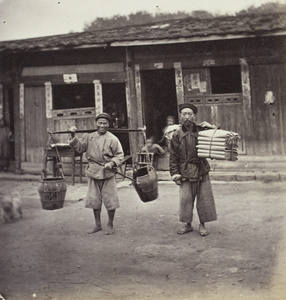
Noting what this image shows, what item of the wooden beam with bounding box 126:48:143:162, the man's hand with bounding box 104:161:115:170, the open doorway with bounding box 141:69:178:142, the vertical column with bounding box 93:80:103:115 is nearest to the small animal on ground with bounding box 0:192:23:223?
the man's hand with bounding box 104:161:115:170

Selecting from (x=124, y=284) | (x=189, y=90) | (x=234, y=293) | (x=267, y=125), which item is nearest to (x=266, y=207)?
(x=234, y=293)

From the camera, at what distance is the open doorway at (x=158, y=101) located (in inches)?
340

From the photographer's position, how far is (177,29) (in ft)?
21.1

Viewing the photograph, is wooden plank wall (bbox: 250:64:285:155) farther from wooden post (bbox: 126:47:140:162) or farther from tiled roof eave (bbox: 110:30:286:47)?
wooden post (bbox: 126:47:140:162)

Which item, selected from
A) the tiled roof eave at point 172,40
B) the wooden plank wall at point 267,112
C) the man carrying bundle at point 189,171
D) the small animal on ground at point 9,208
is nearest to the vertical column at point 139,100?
the tiled roof eave at point 172,40

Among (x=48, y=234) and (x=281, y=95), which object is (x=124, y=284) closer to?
(x=48, y=234)

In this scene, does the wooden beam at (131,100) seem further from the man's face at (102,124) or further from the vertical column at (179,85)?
the man's face at (102,124)

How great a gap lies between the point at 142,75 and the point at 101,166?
3598mm

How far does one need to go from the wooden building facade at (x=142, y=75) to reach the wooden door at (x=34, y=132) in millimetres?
18

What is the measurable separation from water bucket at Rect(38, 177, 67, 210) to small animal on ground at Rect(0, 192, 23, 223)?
0.36m

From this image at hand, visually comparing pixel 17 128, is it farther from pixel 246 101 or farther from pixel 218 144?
pixel 246 101

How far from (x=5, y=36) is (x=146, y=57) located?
3296 mm

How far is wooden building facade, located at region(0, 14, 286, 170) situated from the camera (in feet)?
20.5

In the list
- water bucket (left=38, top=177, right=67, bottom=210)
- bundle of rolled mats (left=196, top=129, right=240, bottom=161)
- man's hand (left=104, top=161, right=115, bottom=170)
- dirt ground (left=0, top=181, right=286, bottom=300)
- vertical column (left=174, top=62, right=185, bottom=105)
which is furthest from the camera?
vertical column (left=174, top=62, right=185, bottom=105)
